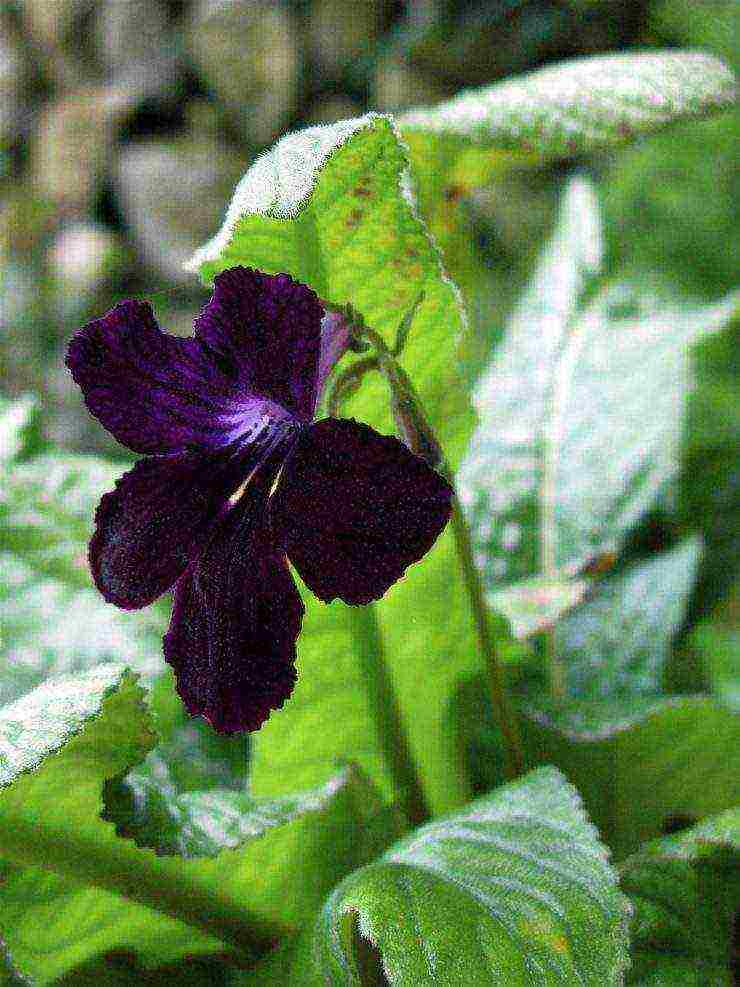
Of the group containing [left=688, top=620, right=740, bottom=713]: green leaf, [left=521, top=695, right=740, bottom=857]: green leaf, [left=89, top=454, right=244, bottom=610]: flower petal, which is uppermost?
[left=89, top=454, right=244, bottom=610]: flower petal

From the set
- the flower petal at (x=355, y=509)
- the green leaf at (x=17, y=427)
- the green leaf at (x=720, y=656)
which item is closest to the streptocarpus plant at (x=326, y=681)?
the flower petal at (x=355, y=509)

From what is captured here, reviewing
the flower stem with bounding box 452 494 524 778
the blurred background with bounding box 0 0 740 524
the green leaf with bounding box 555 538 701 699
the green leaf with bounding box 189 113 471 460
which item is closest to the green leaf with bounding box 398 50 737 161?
the green leaf with bounding box 189 113 471 460

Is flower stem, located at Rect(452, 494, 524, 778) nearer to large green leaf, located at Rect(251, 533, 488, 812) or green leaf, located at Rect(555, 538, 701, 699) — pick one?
large green leaf, located at Rect(251, 533, 488, 812)

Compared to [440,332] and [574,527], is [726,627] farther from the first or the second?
[440,332]

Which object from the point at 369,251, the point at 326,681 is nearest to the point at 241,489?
the point at 369,251

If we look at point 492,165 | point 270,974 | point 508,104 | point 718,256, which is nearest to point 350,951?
point 270,974
